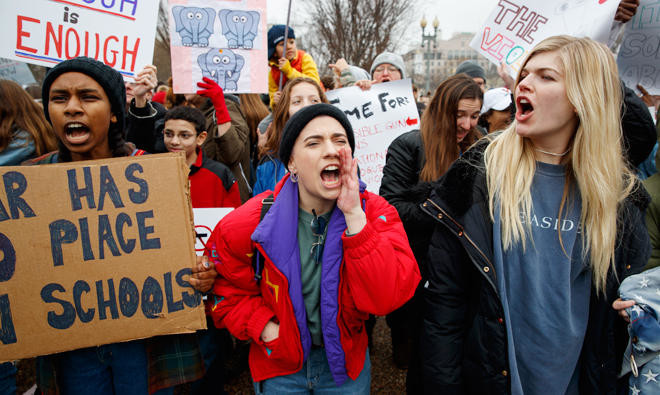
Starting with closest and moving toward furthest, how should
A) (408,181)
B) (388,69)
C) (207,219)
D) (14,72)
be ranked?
(207,219) < (408,181) < (388,69) < (14,72)

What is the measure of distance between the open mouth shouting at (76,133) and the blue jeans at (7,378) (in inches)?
52.5

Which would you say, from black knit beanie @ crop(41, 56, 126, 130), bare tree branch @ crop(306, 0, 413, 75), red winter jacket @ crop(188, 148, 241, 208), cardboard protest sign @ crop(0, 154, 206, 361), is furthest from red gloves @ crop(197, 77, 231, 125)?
bare tree branch @ crop(306, 0, 413, 75)

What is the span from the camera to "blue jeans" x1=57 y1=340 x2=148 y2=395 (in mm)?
1741

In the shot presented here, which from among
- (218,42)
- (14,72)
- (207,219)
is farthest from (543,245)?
(14,72)

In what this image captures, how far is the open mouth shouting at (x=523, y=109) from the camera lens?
1596 mm

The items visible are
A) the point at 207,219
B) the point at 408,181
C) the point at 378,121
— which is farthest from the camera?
the point at 378,121

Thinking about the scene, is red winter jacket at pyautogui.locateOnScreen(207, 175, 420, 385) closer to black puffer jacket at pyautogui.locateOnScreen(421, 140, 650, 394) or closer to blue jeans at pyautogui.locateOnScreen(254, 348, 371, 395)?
blue jeans at pyautogui.locateOnScreen(254, 348, 371, 395)

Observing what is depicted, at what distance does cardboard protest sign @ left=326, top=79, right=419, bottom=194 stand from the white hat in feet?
2.42

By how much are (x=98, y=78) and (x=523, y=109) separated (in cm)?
206

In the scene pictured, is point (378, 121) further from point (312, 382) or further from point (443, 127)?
point (312, 382)

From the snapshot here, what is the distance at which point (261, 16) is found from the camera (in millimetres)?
3361

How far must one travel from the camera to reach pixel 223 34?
331cm

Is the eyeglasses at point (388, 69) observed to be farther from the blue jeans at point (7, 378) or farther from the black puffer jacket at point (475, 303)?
the blue jeans at point (7, 378)

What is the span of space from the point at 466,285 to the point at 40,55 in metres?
3.15
